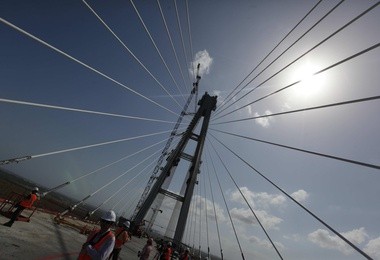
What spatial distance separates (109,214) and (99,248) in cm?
78

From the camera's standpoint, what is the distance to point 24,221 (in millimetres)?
13281

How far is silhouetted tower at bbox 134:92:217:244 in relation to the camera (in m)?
21.6

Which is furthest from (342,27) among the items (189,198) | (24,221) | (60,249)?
(189,198)

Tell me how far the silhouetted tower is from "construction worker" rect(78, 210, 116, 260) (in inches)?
656

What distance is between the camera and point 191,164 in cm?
2445

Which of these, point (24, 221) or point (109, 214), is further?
point (24, 221)

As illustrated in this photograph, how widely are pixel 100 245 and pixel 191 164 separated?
20.0 m

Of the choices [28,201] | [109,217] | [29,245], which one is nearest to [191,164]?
[28,201]

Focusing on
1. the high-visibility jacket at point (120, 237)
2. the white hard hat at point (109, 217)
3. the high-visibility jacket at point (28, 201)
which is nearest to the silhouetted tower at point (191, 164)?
the high-visibility jacket at point (28, 201)

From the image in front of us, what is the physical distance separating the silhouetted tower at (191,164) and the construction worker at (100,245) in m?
16.7

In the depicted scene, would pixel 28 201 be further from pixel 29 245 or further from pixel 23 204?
pixel 29 245

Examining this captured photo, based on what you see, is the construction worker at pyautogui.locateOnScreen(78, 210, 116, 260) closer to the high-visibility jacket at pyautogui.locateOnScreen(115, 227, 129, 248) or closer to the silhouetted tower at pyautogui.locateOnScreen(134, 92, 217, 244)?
the high-visibility jacket at pyautogui.locateOnScreen(115, 227, 129, 248)

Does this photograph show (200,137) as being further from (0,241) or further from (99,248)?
(99,248)

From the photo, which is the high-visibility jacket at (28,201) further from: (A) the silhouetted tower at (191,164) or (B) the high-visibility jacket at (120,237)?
(A) the silhouetted tower at (191,164)
